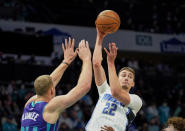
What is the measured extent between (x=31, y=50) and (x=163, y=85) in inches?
291

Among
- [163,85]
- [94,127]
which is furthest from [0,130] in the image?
[163,85]

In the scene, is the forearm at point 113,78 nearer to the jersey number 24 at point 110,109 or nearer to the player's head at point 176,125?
the jersey number 24 at point 110,109

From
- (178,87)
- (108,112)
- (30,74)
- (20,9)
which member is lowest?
(178,87)

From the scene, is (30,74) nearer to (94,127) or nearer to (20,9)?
(20,9)

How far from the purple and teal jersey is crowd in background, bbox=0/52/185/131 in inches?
271

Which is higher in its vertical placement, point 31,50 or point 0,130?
point 31,50

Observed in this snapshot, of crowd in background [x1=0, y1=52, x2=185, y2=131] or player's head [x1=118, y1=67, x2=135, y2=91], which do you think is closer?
player's head [x1=118, y1=67, x2=135, y2=91]

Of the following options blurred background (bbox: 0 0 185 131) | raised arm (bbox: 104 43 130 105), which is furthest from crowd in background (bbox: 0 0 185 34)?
raised arm (bbox: 104 43 130 105)

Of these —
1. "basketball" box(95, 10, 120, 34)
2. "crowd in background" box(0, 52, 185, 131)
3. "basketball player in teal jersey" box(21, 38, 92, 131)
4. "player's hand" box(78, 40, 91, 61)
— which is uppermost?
"basketball" box(95, 10, 120, 34)

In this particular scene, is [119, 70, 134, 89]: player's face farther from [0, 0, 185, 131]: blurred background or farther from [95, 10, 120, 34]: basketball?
[0, 0, 185, 131]: blurred background

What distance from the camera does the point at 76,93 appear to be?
3.73m

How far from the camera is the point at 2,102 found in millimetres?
11617

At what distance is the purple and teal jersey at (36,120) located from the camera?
3.91m

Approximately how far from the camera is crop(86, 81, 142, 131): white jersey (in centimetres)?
481
